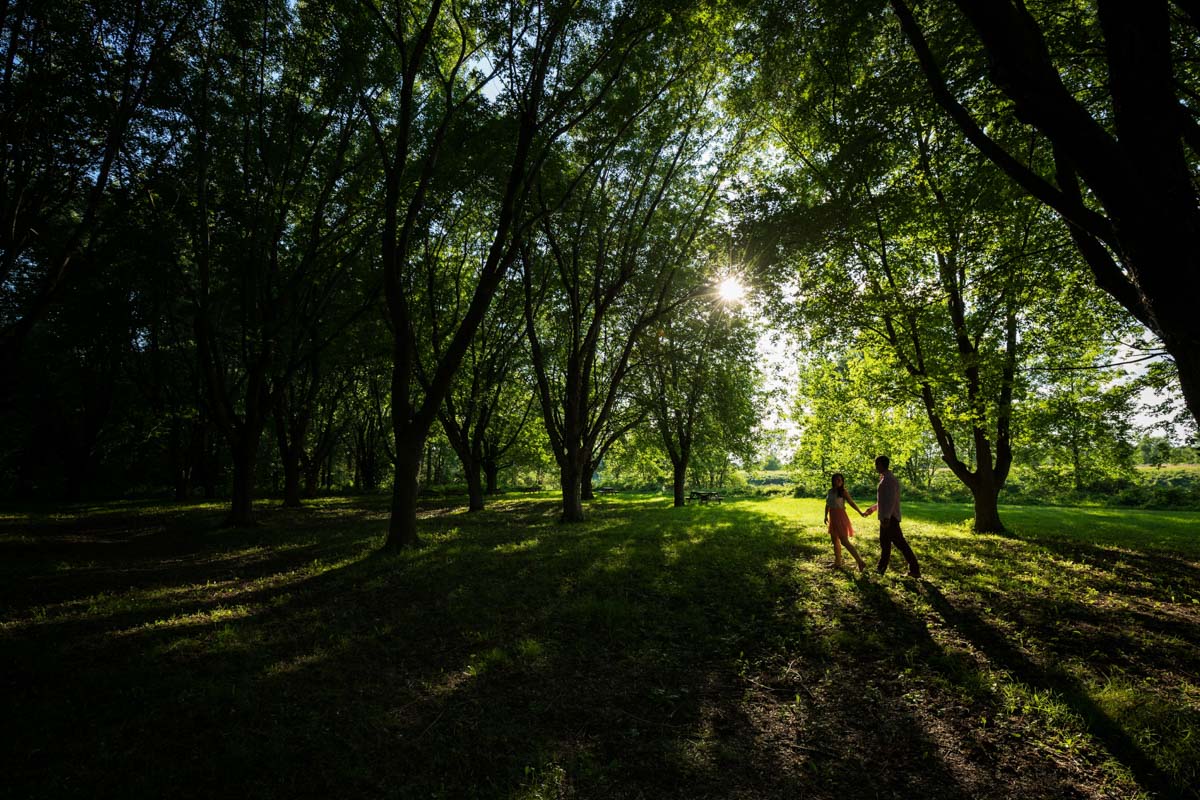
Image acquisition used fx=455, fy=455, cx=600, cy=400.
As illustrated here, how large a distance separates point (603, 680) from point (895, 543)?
6496 millimetres

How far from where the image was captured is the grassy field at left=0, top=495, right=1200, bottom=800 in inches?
138

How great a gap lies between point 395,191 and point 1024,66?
11.5 meters

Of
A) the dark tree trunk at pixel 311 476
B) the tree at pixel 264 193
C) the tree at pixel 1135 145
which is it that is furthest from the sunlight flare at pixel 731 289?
the dark tree trunk at pixel 311 476

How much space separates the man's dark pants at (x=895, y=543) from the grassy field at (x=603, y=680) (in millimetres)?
465

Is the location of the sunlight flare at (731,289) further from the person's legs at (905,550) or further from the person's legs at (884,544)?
the person's legs at (905,550)

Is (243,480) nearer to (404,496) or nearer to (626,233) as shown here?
(404,496)

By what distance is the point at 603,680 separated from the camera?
516 centimetres

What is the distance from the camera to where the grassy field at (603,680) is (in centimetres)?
351

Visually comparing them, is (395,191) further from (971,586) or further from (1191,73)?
(1191,73)

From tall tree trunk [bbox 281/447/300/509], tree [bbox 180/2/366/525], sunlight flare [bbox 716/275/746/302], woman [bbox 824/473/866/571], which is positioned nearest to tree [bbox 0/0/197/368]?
tree [bbox 180/2/366/525]

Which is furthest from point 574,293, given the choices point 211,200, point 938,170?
point 211,200

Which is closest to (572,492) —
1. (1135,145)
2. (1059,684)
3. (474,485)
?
(474,485)

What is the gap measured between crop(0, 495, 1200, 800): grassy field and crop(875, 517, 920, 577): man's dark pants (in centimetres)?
47

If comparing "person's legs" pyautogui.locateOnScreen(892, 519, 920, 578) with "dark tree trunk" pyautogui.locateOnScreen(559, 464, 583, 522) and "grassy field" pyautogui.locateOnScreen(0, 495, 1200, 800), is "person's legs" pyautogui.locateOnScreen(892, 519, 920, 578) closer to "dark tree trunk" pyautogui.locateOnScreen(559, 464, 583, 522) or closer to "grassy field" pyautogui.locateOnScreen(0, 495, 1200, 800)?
"grassy field" pyautogui.locateOnScreen(0, 495, 1200, 800)
